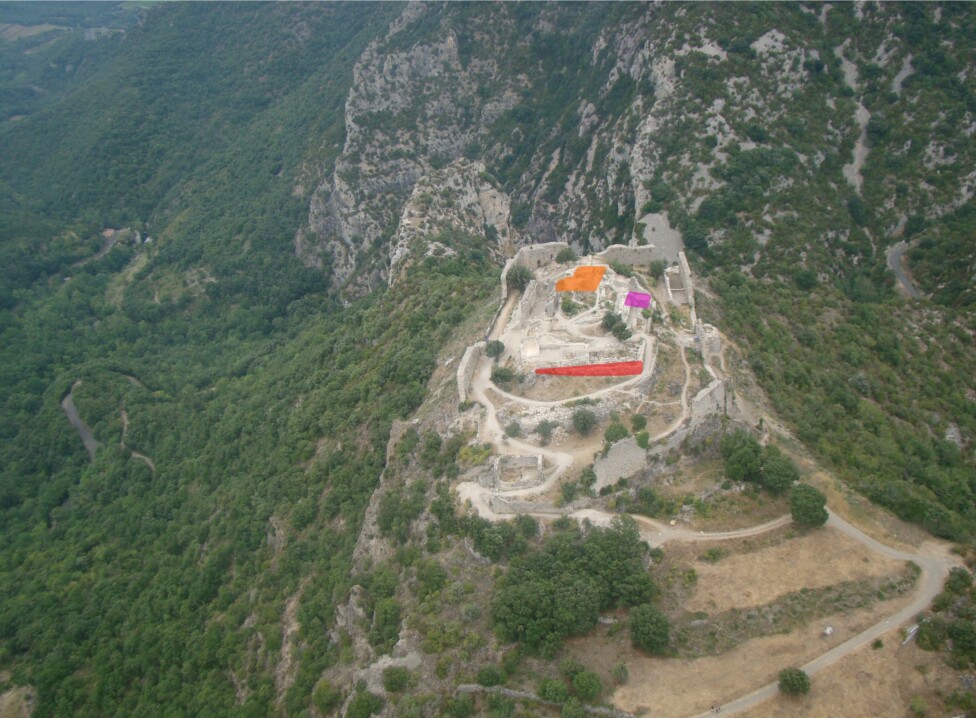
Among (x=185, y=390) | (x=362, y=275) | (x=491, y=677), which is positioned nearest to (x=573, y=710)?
(x=491, y=677)

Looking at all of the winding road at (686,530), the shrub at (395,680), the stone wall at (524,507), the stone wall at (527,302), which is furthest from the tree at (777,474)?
the shrub at (395,680)

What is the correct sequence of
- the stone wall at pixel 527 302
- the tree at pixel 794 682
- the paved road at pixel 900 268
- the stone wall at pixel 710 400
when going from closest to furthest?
the tree at pixel 794 682 < the stone wall at pixel 710 400 < the stone wall at pixel 527 302 < the paved road at pixel 900 268

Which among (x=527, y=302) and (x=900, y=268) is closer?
(x=527, y=302)

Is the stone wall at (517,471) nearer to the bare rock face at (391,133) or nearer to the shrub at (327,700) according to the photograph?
the shrub at (327,700)

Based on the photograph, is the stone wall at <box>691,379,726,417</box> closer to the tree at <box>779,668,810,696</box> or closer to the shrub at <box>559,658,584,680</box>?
the tree at <box>779,668,810,696</box>

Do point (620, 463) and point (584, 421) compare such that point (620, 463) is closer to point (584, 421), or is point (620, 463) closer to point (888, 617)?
point (584, 421)
